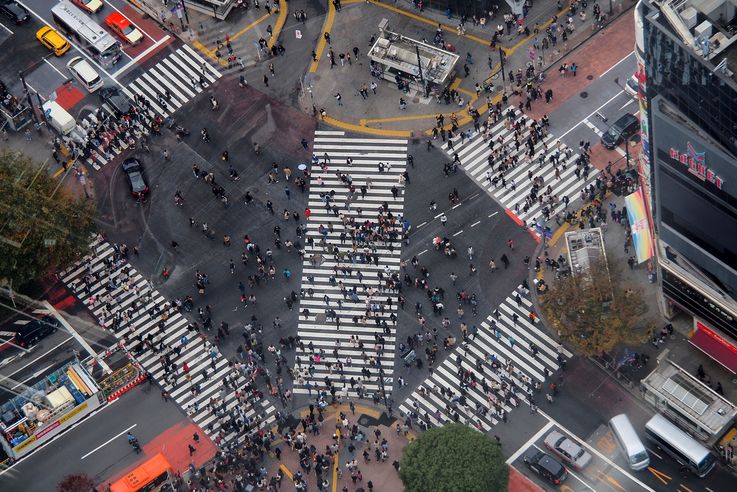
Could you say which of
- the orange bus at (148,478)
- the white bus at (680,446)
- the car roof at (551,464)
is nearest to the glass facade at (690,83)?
the white bus at (680,446)

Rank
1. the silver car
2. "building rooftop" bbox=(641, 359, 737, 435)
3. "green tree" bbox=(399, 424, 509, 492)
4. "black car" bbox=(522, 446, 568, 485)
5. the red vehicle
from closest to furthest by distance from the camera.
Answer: "green tree" bbox=(399, 424, 509, 492)
"building rooftop" bbox=(641, 359, 737, 435)
"black car" bbox=(522, 446, 568, 485)
the silver car
the red vehicle

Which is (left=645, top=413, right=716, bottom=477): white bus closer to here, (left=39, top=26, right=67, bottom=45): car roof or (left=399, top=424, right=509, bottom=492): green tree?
(left=399, top=424, right=509, bottom=492): green tree

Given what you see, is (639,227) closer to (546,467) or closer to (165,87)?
(546,467)

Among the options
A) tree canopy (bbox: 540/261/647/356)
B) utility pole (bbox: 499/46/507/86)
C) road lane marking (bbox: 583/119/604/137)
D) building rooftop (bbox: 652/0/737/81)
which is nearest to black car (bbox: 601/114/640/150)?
road lane marking (bbox: 583/119/604/137)

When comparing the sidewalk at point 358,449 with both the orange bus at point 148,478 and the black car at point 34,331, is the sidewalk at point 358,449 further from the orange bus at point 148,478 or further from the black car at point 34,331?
the black car at point 34,331

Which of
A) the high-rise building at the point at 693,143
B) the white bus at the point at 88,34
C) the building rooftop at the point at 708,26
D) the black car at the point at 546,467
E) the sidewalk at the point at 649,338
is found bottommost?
the black car at the point at 546,467

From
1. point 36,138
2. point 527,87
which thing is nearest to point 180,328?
point 36,138

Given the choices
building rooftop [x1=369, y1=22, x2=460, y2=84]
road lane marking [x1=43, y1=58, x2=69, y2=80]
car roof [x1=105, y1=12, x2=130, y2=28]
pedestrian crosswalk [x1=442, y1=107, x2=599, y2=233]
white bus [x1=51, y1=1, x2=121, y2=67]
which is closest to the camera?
pedestrian crosswalk [x1=442, y1=107, x2=599, y2=233]
